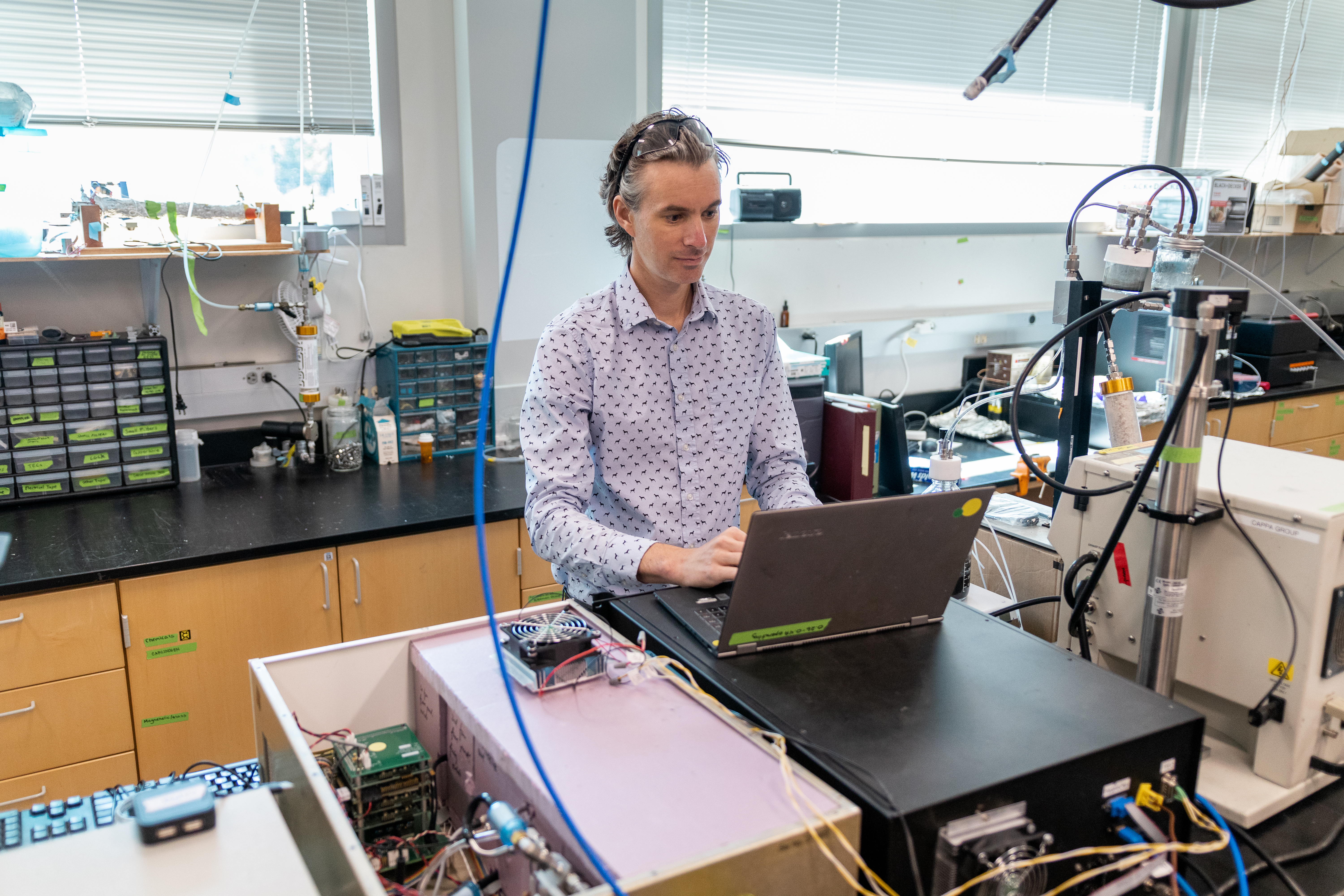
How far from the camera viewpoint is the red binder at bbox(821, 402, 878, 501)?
264cm

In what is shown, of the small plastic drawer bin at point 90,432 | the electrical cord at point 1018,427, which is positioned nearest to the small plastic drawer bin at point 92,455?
the small plastic drawer bin at point 90,432

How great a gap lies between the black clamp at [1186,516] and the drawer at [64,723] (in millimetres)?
1956

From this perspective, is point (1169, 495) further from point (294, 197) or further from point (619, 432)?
point (294, 197)

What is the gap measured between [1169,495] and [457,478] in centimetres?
188

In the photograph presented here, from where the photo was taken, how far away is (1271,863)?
983 mm

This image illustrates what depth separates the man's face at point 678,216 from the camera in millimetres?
1450

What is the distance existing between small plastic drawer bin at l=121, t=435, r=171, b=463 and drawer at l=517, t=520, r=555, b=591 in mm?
924

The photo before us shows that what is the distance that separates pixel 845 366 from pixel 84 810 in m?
2.42

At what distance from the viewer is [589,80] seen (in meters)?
2.77

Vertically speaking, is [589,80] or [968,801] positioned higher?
[589,80]

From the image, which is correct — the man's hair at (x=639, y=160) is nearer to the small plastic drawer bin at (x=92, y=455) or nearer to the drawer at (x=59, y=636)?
the drawer at (x=59, y=636)

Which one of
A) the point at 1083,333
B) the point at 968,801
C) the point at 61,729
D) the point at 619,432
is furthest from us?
the point at 61,729

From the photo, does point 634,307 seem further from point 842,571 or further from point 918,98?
point 918,98

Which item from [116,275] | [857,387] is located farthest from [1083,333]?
[116,275]
